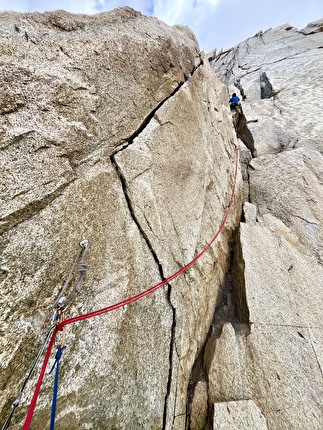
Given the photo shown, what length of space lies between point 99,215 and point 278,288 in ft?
17.1

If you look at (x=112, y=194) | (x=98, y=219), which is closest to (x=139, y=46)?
(x=112, y=194)

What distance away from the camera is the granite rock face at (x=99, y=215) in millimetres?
2564

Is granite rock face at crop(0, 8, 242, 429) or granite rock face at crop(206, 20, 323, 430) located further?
granite rock face at crop(206, 20, 323, 430)

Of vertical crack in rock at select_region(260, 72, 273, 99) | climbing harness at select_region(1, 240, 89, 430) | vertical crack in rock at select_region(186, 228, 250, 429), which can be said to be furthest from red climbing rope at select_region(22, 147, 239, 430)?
vertical crack in rock at select_region(260, 72, 273, 99)

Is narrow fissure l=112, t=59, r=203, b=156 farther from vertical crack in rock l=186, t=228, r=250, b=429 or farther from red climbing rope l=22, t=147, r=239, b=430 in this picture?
vertical crack in rock l=186, t=228, r=250, b=429

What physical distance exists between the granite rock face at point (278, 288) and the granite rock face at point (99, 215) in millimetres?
957

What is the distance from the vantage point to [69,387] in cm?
263

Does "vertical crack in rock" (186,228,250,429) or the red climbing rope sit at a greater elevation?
the red climbing rope

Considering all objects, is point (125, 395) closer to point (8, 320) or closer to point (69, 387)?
point (69, 387)

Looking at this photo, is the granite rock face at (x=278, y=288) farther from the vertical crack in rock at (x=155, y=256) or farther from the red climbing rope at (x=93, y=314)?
the red climbing rope at (x=93, y=314)

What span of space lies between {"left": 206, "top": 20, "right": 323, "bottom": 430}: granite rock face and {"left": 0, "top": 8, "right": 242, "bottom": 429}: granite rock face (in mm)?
957

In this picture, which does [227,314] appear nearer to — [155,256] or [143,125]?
[155,256]

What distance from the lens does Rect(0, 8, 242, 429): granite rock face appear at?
2.56 m

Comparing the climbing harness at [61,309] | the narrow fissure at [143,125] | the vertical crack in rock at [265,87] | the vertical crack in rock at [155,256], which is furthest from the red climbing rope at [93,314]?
the vertical crack in rock at [265,87]
